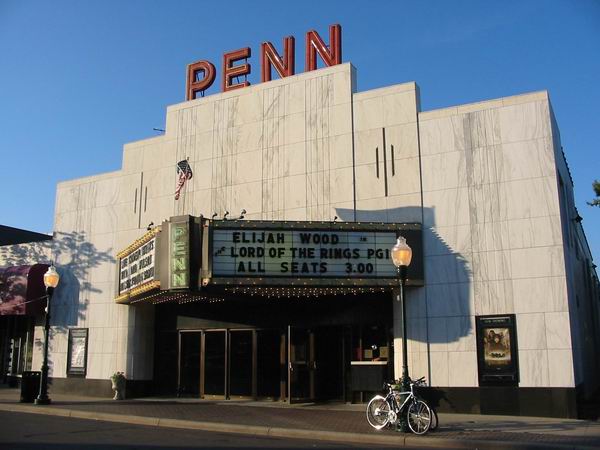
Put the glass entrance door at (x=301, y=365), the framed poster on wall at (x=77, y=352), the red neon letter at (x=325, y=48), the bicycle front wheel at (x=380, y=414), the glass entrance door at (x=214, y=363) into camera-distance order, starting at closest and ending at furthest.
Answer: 1. the bicycle front wheel at (x=380, y=414)
2. the glass entrance door at (x=301, y=365)
3. the red neon letter at (x=325, y=48)
4. the glass entrance door at (x=214, y=363)
5. the framed poster on wall at (x=77, y=352)

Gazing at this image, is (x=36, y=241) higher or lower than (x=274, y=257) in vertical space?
higher

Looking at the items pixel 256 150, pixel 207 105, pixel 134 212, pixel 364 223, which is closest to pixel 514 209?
pixel 364 223

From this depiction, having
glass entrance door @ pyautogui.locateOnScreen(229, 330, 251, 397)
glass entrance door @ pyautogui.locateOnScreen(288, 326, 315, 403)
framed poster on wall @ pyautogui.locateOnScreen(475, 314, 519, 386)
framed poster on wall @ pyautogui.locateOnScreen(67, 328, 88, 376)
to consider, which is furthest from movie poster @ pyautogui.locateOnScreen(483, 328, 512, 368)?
framed poster on wall @ pyautogui.locateOnScreen(67, 328, 88, 376)

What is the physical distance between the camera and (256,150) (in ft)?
68.0

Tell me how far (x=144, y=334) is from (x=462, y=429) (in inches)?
496

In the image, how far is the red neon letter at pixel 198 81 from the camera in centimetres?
2255

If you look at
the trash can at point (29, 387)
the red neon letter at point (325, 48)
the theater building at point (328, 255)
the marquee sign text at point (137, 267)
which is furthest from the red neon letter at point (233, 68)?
the trash can at point (29, 387)

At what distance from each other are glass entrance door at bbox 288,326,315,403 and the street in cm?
565

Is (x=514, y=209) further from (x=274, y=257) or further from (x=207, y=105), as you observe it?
(x=207, y=105)

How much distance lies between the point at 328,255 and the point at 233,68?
27.6ft

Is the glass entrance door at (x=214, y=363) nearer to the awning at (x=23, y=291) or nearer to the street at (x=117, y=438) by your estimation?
the street at (x=117, y=438)

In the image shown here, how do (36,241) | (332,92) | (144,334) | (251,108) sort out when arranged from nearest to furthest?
1. (332,92)
2. (251,108)
3. (144,334)
4. (36,241)

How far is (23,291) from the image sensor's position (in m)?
23.6

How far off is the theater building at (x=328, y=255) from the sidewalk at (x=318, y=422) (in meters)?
1.26
